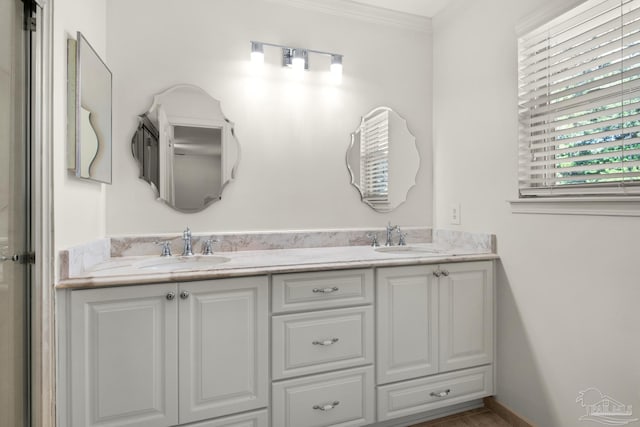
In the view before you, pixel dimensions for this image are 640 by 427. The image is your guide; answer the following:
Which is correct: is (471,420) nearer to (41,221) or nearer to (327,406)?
(327,406)

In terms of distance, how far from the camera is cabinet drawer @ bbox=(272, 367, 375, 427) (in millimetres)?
1630

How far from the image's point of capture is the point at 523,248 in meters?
1.87

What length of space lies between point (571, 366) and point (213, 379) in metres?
1.58

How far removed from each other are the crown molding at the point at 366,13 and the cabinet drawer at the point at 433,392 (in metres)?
2.21

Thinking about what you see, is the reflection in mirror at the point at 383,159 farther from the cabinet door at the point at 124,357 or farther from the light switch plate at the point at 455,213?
the cabinet door at the point at 124,357

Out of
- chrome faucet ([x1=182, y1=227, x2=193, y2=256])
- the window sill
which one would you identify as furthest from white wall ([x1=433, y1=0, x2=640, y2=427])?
chrome faucet ([x1=182, y1=227, x2=193, y2=256])

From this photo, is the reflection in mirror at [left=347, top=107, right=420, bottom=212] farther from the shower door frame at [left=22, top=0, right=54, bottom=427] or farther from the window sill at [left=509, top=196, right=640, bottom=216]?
the shower door frame at [left=22, top=0, right=54, bottom=427]

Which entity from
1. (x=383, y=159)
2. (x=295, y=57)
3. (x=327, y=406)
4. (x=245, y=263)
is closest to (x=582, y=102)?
(x=383, y=159)

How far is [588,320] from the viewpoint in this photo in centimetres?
157

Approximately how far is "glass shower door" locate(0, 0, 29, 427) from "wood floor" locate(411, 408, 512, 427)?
5.76ft

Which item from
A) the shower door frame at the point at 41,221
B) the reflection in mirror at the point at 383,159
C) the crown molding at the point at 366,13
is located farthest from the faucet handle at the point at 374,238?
the shower door frame at the point at 41,221

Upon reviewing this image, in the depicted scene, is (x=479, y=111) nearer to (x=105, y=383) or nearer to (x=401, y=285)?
(x=401, y=285)

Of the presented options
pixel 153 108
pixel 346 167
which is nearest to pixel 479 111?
pixel 346 167

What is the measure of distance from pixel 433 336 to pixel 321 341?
0.62 meters
